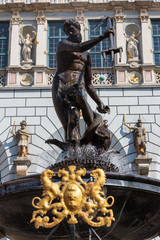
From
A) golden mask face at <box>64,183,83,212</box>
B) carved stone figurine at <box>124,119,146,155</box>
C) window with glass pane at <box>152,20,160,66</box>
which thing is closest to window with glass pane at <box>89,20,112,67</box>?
window with glass pane at <box>152,20,160,66</box>

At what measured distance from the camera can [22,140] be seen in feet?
68.6

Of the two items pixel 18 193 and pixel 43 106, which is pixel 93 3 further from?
pixel 18 193

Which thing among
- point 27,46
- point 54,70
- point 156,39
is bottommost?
point 54,70

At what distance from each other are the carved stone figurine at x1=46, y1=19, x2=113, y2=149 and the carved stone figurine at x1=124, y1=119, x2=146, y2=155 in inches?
405

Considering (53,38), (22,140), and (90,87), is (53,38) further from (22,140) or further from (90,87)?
(90,87)

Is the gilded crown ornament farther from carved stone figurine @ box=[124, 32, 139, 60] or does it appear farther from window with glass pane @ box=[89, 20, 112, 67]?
carved stone figurine @ box=[124, 32, 139, 60]

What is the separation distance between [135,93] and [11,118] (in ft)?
19.4

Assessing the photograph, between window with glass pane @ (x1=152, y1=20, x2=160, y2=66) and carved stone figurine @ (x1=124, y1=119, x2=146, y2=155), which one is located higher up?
window with glass pane @ (x1=152, y1=20, x2=160, y2=66)

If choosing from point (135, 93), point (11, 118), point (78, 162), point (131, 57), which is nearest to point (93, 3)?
point (131, 57)

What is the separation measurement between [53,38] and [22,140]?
20.5 ft

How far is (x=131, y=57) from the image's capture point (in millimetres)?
23531

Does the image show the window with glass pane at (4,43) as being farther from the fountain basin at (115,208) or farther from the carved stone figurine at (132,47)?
the fountain basin at (115,208)

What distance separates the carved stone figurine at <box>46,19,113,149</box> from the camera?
32.9 feet

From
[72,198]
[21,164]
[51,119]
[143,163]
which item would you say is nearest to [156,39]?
[51,119]
